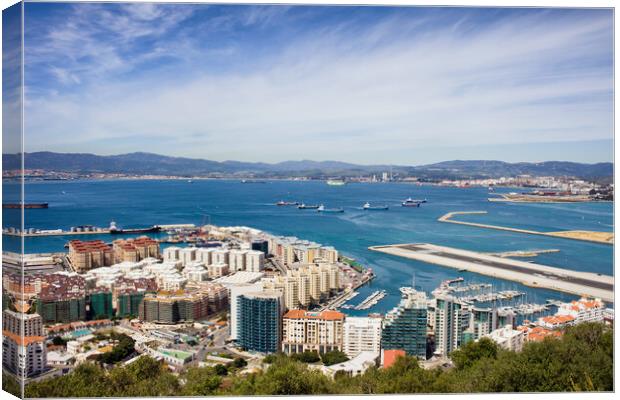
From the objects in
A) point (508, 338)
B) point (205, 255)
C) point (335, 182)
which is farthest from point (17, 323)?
point (335, 182)

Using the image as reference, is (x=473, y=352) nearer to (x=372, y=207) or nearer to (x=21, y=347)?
(x=21, y=347)

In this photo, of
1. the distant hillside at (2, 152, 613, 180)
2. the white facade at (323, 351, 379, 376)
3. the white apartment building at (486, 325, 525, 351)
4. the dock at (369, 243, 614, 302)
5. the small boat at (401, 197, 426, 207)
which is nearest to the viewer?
the white facade at (323, 351, 379, 376)

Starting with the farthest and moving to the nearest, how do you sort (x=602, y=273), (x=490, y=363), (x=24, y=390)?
(x=602, y=273), (x=490, y=363), (x=24, y=390)

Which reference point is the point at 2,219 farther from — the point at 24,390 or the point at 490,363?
the point at 490,363

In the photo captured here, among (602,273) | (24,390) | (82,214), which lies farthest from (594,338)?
(82,214)

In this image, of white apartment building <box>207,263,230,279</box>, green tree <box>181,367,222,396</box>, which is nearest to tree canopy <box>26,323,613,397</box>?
green tree <box>181,367,222,396</box>

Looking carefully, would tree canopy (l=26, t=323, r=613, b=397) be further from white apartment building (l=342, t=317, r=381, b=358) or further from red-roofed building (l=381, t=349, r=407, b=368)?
white apartment building (l=342, t=317, r=381, b=358)
